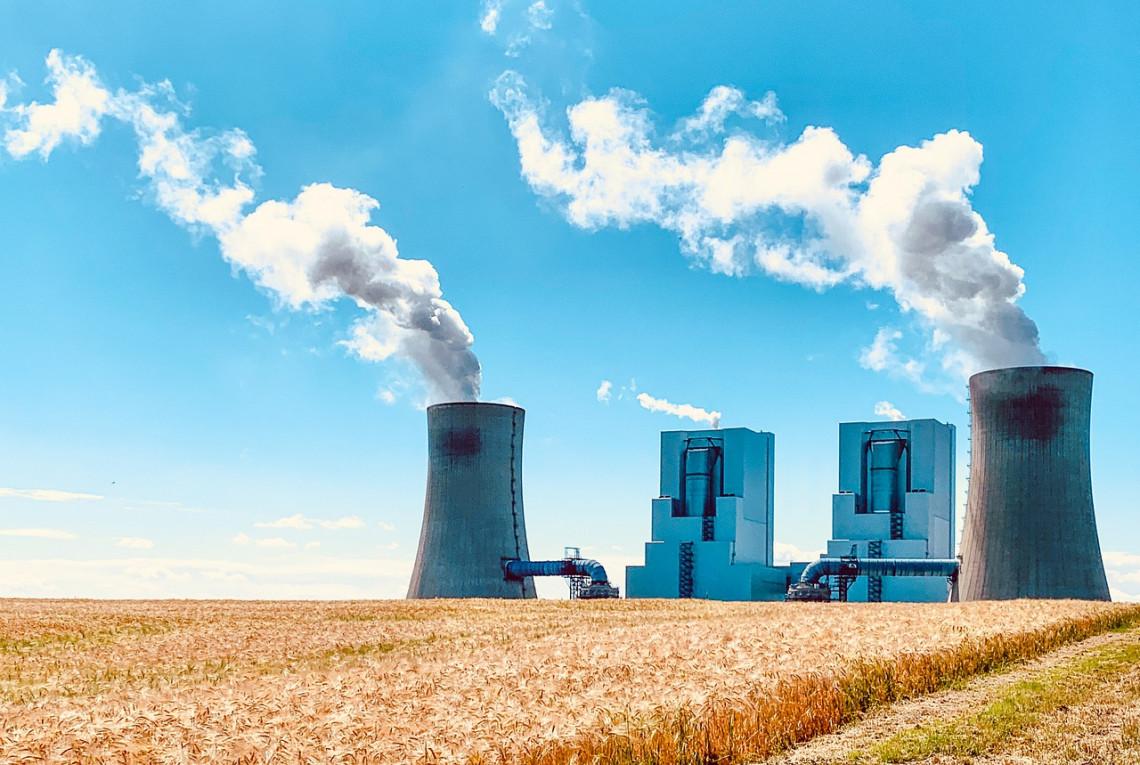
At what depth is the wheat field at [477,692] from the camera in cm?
691

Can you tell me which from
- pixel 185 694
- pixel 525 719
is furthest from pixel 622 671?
pixel 185 694

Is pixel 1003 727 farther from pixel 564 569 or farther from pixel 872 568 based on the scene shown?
pixel 872 568

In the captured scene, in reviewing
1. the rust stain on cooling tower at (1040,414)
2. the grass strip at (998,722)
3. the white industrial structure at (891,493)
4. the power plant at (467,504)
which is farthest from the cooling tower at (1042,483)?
the grass strip at (998,722)

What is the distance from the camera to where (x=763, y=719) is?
9.16 metres

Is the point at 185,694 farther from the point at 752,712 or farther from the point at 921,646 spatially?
the point at 921,646

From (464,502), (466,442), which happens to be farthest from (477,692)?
(464,502)

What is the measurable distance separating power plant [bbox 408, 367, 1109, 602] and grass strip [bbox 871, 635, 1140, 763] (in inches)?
1055

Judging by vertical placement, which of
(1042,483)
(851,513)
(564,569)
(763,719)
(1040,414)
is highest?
(1040,414)

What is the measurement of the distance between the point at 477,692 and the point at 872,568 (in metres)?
48.3

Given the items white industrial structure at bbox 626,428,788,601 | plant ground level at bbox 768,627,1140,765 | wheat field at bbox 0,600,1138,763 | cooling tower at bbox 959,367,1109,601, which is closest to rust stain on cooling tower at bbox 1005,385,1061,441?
cooling tower at bbox 959,367,1109,601

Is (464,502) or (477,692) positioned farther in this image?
(464,502)

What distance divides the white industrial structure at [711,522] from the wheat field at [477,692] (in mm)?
37381

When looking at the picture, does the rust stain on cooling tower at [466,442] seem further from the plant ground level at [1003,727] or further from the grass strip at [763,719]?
the plant ground level at [1003,727]

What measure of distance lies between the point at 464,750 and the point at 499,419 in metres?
41.7
